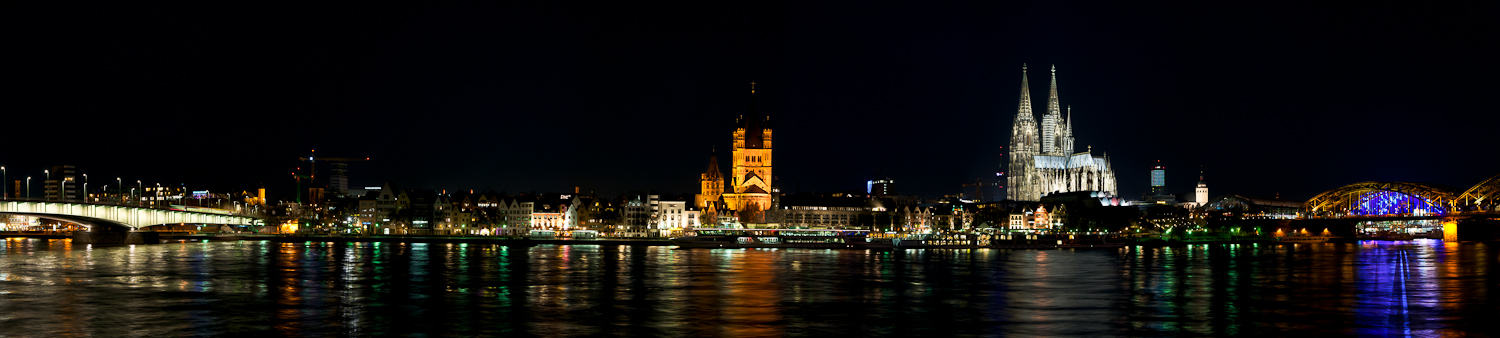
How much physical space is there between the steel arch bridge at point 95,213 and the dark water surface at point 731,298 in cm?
2544

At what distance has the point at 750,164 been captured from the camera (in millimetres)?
160000

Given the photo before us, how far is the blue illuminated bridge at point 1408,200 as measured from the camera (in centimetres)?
13562

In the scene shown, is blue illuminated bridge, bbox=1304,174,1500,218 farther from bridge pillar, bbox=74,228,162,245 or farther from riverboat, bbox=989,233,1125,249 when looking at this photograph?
bridge pillar, bbox=74,228,162,245

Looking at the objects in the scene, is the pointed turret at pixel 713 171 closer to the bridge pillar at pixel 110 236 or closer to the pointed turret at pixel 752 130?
the pointed turret at pixel 752 130

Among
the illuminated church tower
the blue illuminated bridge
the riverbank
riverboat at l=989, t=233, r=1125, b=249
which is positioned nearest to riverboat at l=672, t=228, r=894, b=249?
the riverbank

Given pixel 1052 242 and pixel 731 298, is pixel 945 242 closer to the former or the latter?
pixel 1052 242

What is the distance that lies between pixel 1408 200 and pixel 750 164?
252ft

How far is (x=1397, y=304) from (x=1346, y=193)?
12608 cm

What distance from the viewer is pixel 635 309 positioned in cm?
3975

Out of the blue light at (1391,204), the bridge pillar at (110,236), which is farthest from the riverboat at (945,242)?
the bridge pillar at (110,236)

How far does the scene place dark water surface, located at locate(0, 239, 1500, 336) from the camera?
34125 mm

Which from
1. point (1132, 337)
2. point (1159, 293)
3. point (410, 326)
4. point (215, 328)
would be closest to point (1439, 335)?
point (1132, 337)

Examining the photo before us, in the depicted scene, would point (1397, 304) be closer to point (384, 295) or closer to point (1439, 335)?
point (1439, 335)

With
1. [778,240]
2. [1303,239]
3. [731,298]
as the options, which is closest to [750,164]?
[778,240]
